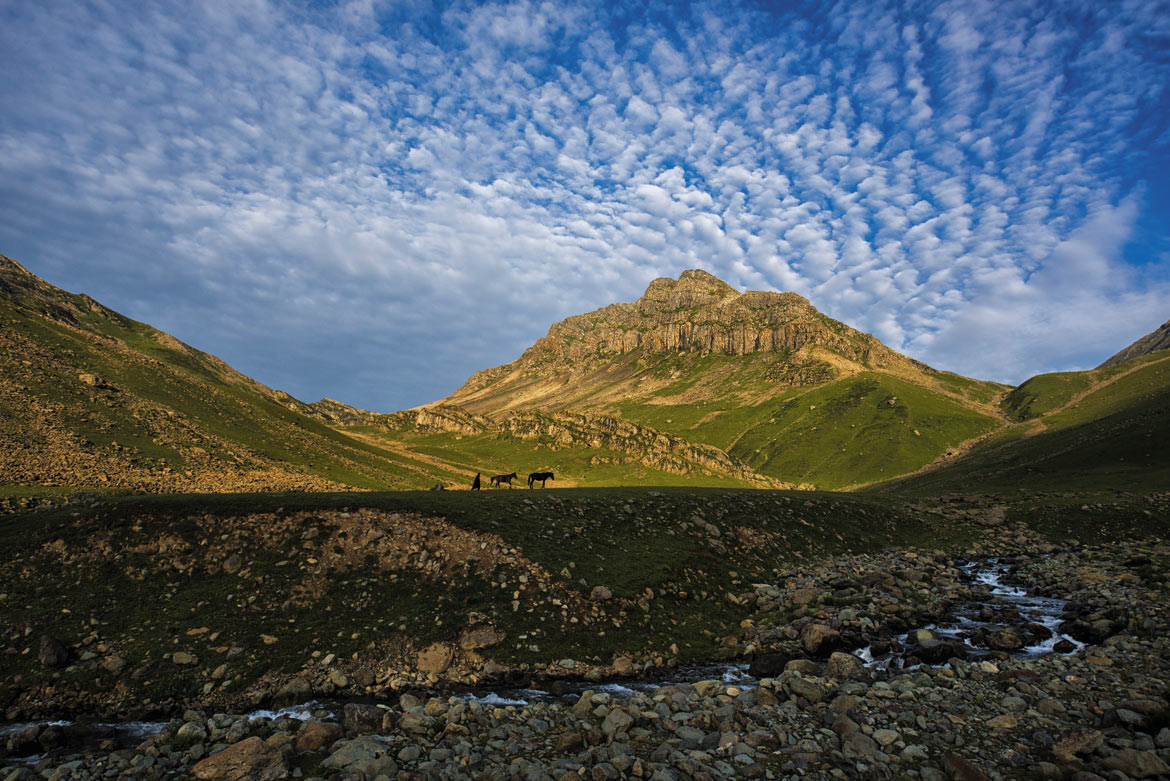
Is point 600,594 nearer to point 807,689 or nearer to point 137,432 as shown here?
point 807,689

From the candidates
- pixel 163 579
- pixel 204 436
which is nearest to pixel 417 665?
pixel 163 579

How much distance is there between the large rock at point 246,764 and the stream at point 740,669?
2.72 metres

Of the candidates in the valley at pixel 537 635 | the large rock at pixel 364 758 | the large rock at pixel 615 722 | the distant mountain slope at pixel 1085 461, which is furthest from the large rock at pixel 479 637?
the distant mountain slope at pixel 1085 461

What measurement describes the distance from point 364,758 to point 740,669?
13.7 m

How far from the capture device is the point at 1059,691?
47.3 ft

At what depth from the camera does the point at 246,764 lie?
36.2 ft

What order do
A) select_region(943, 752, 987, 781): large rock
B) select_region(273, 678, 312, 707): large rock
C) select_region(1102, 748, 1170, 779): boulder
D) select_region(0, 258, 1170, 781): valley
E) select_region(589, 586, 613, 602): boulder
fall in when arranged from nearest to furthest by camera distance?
1. select_region(1102, 748, 1170, 779): boulder
2. select_region(943, 752, 987, 781): large rock
3. select_region(0, 258, 1170, 781): valley
4. select_region(273, 678, 312, 707): large rock
5. select_region(589, 586, 613, 602): boulder

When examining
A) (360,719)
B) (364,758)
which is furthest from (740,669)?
(364,758)

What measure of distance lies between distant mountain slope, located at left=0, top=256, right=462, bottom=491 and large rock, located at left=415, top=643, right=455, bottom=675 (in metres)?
35.4

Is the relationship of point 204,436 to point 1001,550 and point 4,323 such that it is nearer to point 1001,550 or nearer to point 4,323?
point 4,323

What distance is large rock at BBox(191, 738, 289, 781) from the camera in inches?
424

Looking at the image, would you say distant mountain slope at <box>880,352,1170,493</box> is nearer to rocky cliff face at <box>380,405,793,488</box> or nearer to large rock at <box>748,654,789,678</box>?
rocky cliff face at <box>380,405,793,488</box>

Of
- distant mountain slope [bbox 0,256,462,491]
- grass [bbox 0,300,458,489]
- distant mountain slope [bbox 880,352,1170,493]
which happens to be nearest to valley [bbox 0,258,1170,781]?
distant mountain slope [bbox 0,256,462,491]

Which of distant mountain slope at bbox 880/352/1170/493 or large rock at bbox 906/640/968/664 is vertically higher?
distant mountain slope at bbox 880/352/1170/493
